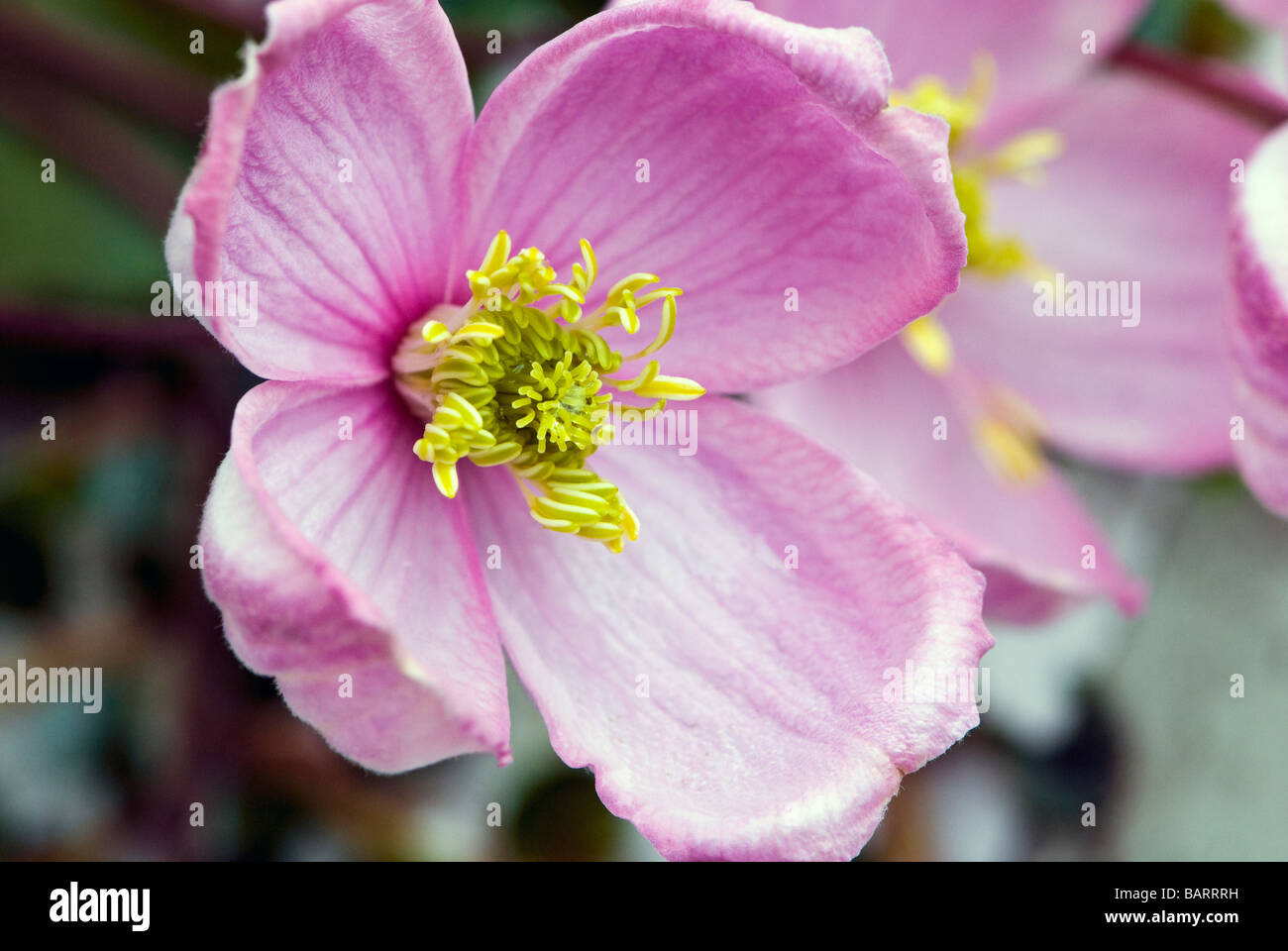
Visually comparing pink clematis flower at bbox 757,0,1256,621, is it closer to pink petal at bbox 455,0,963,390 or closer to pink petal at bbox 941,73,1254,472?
pink petal at bbox 941,73,1254,472

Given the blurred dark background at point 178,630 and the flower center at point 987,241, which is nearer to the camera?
the flower center at point 987,241

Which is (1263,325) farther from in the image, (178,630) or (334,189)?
(178,630)

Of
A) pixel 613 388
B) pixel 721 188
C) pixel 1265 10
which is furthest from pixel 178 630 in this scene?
pixel 1265 10

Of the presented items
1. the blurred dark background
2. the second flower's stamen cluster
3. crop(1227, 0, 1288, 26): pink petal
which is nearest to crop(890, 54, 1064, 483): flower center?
the second flower's stamen cluster

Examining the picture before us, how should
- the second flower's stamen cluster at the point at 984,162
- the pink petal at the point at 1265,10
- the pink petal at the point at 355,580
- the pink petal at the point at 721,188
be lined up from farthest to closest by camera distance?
the second flower's stamen cluster at the point at 984,162 → the pink petal at the point at 1265,10 → the pink petal at the point at 721,188 → the pink petal at the point at 355,580

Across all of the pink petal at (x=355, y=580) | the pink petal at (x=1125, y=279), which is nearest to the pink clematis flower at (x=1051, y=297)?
the pink petal at (x=1125, y=279)

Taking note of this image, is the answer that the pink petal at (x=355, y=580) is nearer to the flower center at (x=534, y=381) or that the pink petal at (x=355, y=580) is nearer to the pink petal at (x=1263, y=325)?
the flower center at (x=534, y=381)

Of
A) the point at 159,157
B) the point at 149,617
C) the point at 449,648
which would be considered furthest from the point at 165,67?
the point at 449,648
